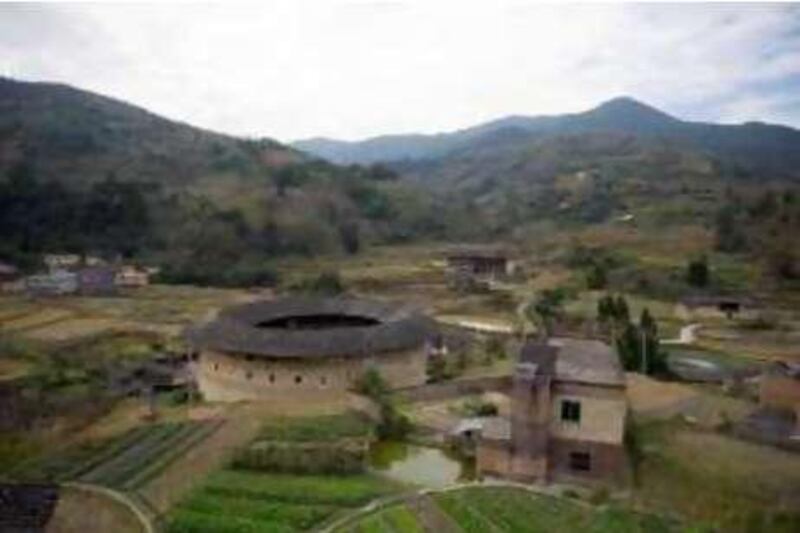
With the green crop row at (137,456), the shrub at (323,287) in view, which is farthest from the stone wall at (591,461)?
the shrub at (323,287)

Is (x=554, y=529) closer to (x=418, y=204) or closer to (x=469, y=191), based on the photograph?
(x=418, y=204)

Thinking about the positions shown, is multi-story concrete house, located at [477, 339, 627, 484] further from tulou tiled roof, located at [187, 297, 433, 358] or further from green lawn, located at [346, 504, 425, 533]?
tulou tiled roof, located at [187, 297, 433, 358]

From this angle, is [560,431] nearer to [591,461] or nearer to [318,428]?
[591,461]

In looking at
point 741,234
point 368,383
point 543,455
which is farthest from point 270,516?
point 741,234

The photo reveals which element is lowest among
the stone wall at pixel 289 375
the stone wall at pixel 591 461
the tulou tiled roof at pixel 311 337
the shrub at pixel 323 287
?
the stone wall at pixel 591 461

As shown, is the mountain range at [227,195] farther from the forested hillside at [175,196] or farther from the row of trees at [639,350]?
the row of trees at [639,350]

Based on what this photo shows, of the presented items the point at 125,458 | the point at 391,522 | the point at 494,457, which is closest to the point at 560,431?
the point at 494,457
